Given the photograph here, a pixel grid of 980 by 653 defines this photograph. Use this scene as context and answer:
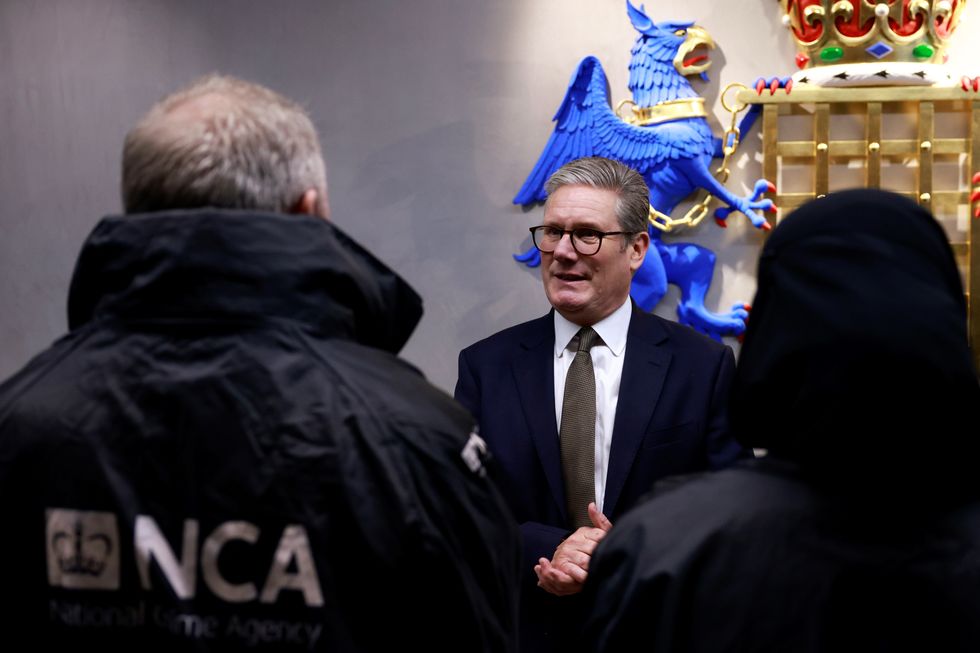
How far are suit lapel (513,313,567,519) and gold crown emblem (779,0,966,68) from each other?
108cm

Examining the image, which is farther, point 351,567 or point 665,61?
point 665,61

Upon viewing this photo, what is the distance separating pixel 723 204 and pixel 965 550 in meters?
1.80

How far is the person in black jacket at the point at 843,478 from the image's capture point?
0.90m

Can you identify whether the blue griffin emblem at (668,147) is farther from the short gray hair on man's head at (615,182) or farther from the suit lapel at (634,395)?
the suit lapel at (634,395)

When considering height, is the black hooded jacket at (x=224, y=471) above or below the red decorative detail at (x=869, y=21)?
below

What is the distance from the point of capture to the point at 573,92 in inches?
106

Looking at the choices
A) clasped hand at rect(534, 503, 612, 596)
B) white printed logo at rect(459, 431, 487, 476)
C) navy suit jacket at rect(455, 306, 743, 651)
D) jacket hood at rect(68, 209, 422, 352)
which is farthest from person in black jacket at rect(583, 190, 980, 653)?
navy suit jacket at rect(455, 306, 743, 651)

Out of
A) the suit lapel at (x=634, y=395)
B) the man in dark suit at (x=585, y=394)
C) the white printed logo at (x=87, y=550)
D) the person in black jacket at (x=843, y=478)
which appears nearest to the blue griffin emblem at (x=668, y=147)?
the man in dark suit at (x=585, y=394)

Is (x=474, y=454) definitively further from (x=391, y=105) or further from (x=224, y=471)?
(x=391, y=105)

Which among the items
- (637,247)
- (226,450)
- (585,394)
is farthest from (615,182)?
(226,450)

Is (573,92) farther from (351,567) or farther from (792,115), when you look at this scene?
(351,567)

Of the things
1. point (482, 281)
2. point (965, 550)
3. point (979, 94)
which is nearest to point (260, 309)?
point (965, 550)

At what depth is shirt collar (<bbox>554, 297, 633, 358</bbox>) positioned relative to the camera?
78.9 inches

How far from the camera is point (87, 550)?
0.91 metres
